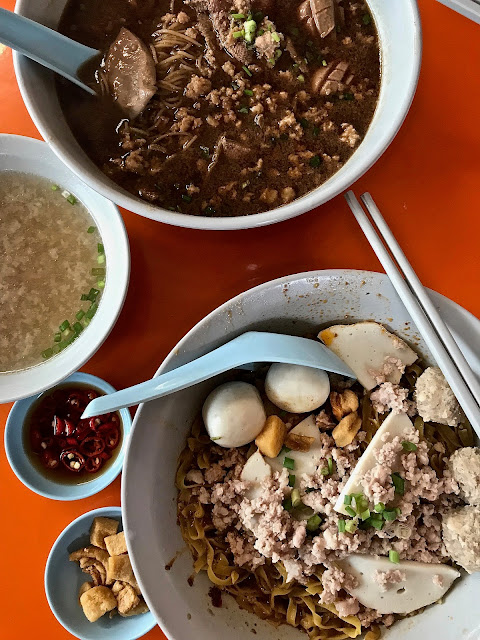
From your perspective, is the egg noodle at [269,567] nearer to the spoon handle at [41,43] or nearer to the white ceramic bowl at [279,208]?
the white ceramic bowl at [279,208]

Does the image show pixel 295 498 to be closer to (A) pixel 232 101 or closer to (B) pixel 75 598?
(B) pixel 75 598

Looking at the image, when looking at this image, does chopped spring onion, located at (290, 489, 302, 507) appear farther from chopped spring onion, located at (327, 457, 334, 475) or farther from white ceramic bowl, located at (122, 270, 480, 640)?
white ceramic bowl, located at (122, 270, 480, 640)

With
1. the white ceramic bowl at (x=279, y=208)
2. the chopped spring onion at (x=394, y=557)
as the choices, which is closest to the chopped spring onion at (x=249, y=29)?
the white ceramic bowl at (x=279, y=208)

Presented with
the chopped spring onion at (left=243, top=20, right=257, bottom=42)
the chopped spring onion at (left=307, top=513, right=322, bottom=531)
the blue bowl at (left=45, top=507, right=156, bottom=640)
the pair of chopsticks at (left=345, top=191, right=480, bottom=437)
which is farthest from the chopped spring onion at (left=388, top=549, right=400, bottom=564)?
the chopped spring onion at (left=243, top=20, right=257, bottom=42)

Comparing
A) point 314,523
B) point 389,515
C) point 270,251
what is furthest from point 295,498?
point 270,251

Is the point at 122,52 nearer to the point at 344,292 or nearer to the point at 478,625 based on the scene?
the point at 344,292
